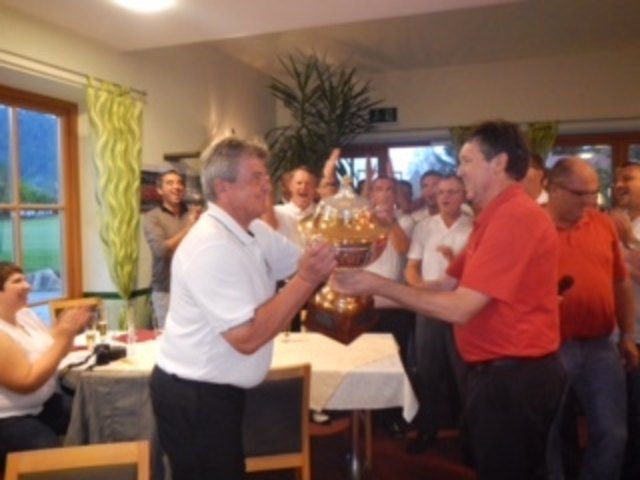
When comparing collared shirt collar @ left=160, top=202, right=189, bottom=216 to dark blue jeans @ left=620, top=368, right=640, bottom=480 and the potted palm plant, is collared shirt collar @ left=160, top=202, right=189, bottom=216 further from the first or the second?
dark blue jeans @ left=620, top=368, right=640, bottom=480

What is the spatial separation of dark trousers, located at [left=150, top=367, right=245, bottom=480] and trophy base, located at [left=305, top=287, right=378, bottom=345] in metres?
0.29

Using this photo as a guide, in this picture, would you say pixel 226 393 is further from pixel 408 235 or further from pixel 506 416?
pixel 408 235

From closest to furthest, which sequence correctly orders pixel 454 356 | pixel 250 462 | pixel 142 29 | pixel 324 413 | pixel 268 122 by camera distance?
1. pixel 250 462
2. pixel 324 413
3. pixel 454 356
4. pixel 142 29
5. pixel 268 122

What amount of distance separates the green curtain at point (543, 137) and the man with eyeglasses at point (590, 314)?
314 centimetres

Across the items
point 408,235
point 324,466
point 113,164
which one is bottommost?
point 324,466

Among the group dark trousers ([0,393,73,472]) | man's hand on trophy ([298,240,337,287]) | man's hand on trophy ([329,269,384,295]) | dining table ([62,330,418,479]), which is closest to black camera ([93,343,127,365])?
dining table ([62,330,418,479])

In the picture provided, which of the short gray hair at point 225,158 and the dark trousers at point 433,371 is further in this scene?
the dark trousers at point 433,371

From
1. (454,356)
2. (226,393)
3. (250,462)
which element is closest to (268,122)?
(454,356)

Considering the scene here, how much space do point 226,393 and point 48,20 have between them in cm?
262

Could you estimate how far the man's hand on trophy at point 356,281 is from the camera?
4.75ft

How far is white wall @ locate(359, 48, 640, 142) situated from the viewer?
4980 mm

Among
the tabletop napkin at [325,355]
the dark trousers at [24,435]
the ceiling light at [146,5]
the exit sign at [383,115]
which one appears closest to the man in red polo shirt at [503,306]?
the tabletop napkin at [325,355]

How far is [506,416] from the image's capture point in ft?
4.91

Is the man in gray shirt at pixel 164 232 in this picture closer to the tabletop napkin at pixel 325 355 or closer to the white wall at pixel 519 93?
the tabletop napkin at pixel 325 355
